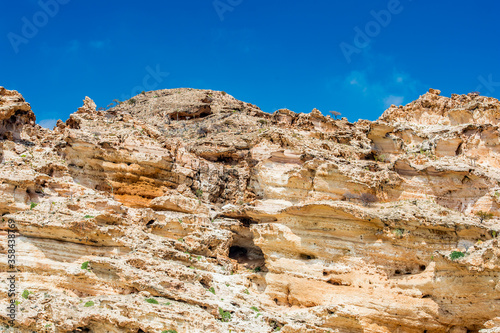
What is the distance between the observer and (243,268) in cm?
2780

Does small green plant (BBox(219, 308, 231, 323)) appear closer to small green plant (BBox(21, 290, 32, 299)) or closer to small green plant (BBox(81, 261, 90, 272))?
small green plant (BBox(81, 261, 90, 272))

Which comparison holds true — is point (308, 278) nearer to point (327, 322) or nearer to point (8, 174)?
point (327, 322)

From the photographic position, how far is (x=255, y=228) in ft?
87.2

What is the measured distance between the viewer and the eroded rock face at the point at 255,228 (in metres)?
21.0

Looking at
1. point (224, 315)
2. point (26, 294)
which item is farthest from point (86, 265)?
point (224, 315)

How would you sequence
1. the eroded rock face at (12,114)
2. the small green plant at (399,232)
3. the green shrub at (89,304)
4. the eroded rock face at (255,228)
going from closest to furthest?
the green shrub at (89,304), the eroded rock face at (255,228), the small green plant at (399,232), the eroded rock face at (12,114)

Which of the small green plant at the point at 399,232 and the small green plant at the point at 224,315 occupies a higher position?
the small green plant at the point at 399,232

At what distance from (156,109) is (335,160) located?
25.7m

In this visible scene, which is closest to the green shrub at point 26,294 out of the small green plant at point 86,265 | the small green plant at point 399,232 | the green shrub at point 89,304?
the small green plant at point 86,265

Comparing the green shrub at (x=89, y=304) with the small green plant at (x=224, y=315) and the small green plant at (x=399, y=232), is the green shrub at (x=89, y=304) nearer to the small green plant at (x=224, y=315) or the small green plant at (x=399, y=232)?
the small green plant at (x=224, y=315)

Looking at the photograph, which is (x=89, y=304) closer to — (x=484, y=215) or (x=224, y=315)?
(x=224, y=315)

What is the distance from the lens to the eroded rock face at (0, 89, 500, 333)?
2095 centimetres

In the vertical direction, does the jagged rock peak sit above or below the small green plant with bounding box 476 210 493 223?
above

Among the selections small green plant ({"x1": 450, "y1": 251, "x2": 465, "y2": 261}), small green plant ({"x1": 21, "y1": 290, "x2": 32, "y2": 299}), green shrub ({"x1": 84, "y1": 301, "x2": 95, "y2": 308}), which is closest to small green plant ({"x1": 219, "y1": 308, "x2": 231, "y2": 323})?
green shrub ({"x1": 84, "y1": 301, "x2": 95, "y2": 308})
